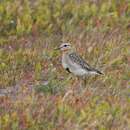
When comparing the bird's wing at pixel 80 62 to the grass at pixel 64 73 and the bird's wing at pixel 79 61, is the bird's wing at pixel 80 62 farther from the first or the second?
the grass at pixel 64 73

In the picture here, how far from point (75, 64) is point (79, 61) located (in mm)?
92

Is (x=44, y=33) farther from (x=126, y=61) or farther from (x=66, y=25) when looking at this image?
(x=126, y=61)

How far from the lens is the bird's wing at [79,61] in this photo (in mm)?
12797

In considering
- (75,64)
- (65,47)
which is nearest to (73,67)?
(75,64)

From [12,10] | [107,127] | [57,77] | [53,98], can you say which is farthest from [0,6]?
[107,127]

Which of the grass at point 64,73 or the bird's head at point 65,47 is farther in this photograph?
the bird's head at point 65,47

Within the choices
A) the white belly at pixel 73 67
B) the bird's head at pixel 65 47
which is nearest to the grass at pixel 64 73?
the white belly at pixel 73 67

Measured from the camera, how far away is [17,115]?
10.7 meters

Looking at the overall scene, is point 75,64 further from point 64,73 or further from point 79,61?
point 64,73

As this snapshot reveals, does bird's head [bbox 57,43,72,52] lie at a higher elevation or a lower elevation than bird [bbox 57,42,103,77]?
higher

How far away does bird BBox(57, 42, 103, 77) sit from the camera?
12.8 m

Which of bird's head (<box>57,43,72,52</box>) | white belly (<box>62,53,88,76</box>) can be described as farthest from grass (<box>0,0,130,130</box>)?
bird's head (<box>57,43,72,52</box>)

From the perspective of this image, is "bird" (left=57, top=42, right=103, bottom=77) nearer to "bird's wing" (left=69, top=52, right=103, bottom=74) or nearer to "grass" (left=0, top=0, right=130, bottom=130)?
"bird's wing" (left=69, top=52, right=103, bottom=74)

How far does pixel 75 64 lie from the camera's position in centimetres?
1291
